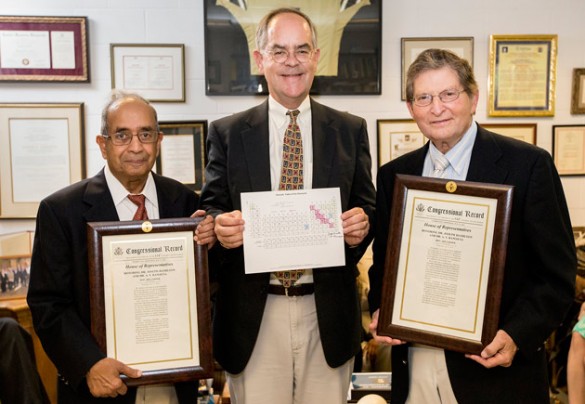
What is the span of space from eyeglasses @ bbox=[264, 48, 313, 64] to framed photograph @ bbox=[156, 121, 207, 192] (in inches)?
78.2

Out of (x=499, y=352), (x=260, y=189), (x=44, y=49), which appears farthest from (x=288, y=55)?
(x=44, y=49)

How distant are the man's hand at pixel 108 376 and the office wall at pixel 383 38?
2.48 metres

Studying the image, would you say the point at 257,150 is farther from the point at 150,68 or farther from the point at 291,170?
the point at 150,68

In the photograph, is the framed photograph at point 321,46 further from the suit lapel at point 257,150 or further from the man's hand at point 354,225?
the man's hand at point 354,225

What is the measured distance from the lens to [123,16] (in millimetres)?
3795

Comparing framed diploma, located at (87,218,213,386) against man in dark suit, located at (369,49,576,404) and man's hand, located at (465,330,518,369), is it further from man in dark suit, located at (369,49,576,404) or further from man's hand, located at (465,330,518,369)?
man's hand, located at (465,330,518,369)

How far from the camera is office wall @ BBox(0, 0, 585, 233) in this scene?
3783mm

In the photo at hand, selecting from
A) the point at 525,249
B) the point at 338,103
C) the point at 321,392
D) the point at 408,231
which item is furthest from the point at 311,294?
the point at 338,103

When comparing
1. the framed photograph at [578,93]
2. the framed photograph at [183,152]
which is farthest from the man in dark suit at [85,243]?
the framed photograph at [578,93]

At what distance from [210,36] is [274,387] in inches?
103

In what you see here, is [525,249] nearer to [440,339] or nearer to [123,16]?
[440,339]

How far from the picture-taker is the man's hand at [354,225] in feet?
5.91

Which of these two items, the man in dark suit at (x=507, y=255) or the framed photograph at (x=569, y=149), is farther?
the framed photograph at (x=569, y=149)

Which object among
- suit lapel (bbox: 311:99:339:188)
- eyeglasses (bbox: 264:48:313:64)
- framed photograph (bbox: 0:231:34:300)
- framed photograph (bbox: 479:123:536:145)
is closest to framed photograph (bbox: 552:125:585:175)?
framed photograph (bbox: 479:123:536:145)
